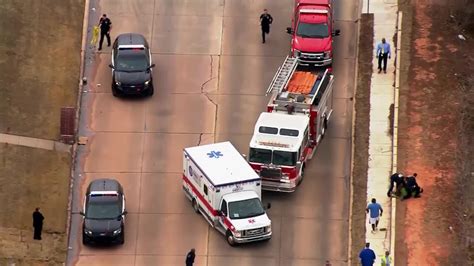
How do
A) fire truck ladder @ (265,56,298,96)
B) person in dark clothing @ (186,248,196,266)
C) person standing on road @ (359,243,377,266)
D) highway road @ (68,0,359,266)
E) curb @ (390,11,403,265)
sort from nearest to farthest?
person standing on road @ (359,243,377,266) → person in dark clothing @ (186,248,196,266) → curb @ (390,11,403,265) → highway road @ (68,0,359,266) → fire truck ladder @ (265,56,298,96)

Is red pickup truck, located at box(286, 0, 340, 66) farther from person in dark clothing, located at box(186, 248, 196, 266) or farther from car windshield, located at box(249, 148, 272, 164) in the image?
person in dark clothing, located at box(186, 248, 196, 266)

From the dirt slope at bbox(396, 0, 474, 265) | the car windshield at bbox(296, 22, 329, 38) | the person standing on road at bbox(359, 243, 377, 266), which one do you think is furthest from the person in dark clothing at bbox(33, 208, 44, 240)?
the car windshield at bbox(296, 22, 329, 38)

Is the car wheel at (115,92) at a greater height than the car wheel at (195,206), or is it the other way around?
the car wheel at (115,92)

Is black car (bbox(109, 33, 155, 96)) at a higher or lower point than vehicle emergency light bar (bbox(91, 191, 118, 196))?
higher

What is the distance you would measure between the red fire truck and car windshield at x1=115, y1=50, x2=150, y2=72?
603 centimetres

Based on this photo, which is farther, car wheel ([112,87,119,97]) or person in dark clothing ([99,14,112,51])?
person in dark clothing ([99,14,112,51])

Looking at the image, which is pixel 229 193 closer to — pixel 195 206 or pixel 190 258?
pixel 195 206

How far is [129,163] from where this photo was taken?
66500 mm

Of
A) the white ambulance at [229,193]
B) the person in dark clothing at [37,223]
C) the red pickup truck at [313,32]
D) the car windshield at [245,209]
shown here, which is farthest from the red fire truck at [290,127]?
the person in dark clothing at [37,223]

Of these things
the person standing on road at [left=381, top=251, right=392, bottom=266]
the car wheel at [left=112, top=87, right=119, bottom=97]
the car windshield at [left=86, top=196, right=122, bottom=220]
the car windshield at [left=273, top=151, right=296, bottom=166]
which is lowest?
the person standing on road at [left=381, top=251, right=392, bottom=266]

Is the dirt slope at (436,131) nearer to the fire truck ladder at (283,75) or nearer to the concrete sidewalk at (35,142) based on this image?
the fire truck ladder at (283,75)

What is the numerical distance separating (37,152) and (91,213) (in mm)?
6841

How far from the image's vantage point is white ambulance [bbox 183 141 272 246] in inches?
2386

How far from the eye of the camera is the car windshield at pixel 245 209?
6062 cm
